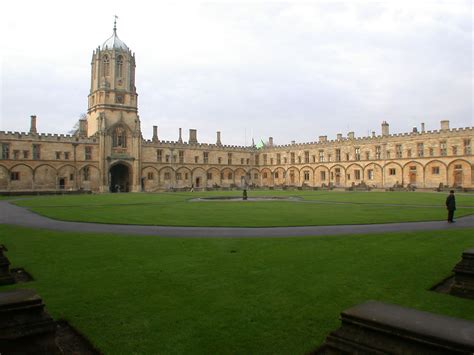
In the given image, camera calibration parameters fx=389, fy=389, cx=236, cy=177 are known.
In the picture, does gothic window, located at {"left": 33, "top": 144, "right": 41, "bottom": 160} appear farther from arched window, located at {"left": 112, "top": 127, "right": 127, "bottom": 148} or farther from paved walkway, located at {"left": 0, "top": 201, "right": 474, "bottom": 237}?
paved walkway, located at {"left": 0, "top": 201, "right": 474, "bottom": 237}

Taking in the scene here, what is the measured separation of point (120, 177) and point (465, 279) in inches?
2288

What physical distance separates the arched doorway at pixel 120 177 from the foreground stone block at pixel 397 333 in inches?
2269

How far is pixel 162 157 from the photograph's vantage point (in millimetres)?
63594

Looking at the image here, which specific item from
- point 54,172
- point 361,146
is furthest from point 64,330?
point 361,146

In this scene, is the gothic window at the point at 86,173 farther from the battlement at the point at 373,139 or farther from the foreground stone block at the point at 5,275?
the foreground stone block at the point at 5,275

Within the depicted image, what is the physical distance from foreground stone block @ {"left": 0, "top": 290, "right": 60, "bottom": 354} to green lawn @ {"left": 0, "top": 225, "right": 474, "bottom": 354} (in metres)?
0.57

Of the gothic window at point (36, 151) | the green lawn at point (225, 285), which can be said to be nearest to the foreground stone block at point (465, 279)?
the green lawn at point (225, 285)

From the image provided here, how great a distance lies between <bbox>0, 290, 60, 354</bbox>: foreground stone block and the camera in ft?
12.9

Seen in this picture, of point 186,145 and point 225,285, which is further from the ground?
point 186,145

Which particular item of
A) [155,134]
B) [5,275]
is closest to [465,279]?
[5,275]

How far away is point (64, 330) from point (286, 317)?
2.86 m

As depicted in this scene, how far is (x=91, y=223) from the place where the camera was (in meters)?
15.5

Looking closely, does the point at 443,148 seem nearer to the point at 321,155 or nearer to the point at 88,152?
the point at 321,155

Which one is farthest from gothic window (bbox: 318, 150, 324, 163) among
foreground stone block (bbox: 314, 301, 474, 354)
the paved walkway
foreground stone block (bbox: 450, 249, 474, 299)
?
foreground stone block (bbox: 314, 301, 474, 354)
